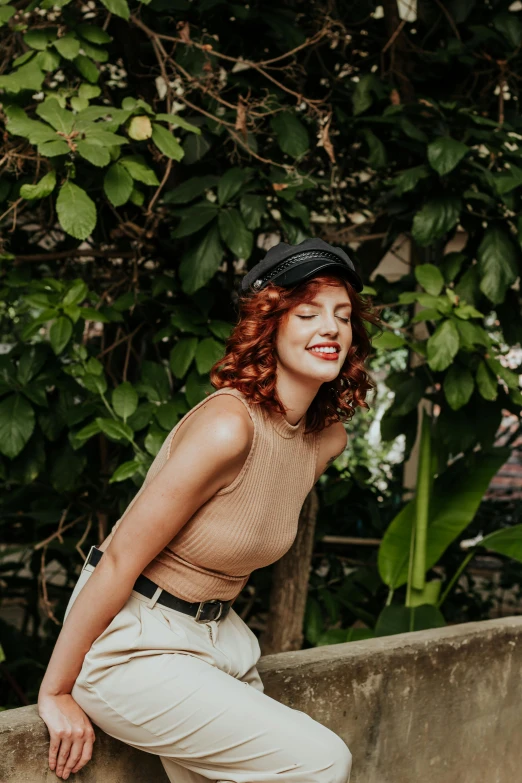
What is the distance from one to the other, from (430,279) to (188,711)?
5.88 feet

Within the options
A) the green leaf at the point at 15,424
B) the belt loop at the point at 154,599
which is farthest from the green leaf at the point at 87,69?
Answer: the belt loop at the point at 154,599

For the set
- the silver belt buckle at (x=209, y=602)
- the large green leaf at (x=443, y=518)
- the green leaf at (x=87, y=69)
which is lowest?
the large green leaf at (x=443, y=518)

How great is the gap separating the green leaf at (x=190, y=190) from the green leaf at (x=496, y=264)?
37.9 inches

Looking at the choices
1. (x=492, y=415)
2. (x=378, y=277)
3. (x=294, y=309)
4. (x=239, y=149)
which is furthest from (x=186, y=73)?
(x=492, y=415)

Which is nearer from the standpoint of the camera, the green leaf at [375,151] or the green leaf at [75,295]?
the green leaf at [75,295]

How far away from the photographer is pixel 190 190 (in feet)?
9.89

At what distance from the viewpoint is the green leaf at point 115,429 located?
2869 mm

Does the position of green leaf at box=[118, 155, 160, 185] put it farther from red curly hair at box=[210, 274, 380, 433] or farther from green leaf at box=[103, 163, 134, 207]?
red curly hair at box=[210, 274, 380, 433]

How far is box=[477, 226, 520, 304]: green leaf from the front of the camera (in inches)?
121

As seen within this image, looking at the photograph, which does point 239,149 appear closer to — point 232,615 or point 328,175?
point 328,175

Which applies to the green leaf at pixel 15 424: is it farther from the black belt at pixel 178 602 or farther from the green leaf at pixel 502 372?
the green leaf at pixel 502 372

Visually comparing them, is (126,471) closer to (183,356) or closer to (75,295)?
(183,356)

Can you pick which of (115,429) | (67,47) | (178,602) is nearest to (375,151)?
(67,47)

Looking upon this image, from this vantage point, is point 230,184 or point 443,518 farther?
point 443,518
